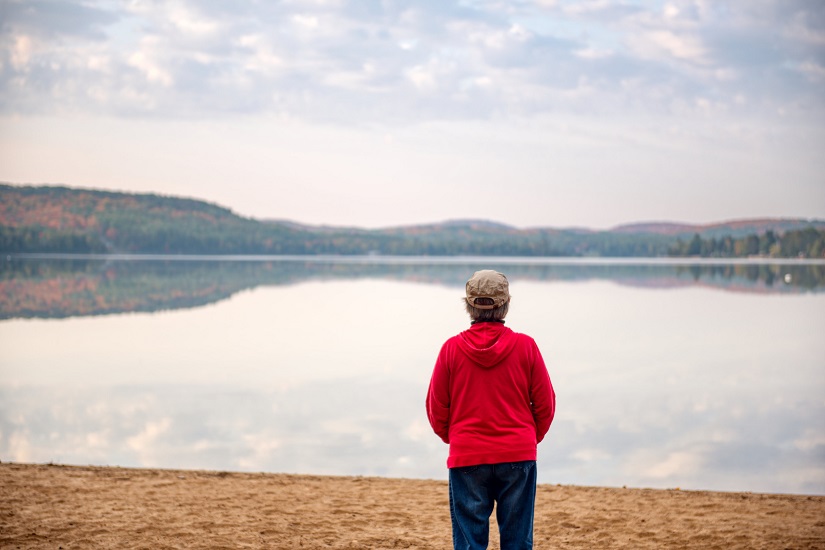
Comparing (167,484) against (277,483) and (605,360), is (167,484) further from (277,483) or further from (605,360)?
(605,360)

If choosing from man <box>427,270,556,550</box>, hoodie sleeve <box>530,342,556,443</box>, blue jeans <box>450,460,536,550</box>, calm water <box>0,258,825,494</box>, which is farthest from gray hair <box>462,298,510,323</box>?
calm water <box>0,258,825,494</box>

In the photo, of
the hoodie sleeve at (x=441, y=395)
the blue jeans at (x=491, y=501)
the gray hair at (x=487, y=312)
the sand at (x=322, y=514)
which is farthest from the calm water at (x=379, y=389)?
the gray hair at (x=487, y=312)

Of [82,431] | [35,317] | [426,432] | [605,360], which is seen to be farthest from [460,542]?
[35,317]

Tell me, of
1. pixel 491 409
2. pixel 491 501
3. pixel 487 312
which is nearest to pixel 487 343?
pixel 487 312

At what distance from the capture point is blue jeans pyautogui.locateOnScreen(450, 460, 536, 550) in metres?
3.54

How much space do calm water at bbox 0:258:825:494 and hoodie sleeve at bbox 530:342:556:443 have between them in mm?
5240

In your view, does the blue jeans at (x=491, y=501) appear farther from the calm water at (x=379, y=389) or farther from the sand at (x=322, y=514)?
the calm water at (x=379, y=389)

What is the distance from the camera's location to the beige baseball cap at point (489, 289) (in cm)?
355

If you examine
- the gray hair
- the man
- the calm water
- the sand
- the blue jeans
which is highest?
the gray hair

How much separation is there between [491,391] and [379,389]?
10504mm

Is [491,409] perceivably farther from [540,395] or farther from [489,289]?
[489,289]

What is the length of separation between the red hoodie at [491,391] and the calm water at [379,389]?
5282 mm

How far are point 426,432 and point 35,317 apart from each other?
2018cm

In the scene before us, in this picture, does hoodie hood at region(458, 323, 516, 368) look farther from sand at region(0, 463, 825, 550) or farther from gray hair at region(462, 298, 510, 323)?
sand at region(0, 463, 825, 550)
